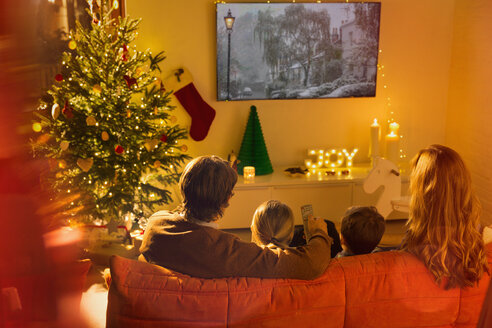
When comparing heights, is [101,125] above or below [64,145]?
above

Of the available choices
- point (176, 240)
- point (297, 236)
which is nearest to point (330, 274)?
point (176, 240)

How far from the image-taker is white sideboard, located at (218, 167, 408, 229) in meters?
4.10

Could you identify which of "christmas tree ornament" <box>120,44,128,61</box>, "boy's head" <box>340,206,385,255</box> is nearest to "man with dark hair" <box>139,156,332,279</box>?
"boy's head" <box>340,206,385,255</box>

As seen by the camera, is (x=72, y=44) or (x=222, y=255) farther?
(x=72, y=44)

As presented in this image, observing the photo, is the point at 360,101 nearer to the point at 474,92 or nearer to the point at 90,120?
the point at 474,92

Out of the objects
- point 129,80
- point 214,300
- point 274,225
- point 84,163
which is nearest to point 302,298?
point 214,300

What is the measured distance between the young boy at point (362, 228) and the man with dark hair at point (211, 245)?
252 millimetres

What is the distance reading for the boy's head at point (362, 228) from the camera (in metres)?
2.05

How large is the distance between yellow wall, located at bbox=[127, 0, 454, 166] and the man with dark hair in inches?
Answer: 100

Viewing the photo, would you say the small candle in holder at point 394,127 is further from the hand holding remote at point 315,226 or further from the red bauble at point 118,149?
the hand holding remote at point 315,226

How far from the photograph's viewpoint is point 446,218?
1750 mm

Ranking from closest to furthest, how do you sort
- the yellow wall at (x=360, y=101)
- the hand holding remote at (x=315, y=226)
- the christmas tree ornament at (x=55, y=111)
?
the hand holding remote at (x=315, y=226) → the christmas tree ornament at (x=55, y=111) → the yellow wall at (x=360, y=101)

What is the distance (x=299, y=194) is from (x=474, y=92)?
5.96 feet

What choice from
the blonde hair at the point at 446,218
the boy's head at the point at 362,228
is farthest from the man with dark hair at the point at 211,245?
the blonde hair at the point at 446,218
